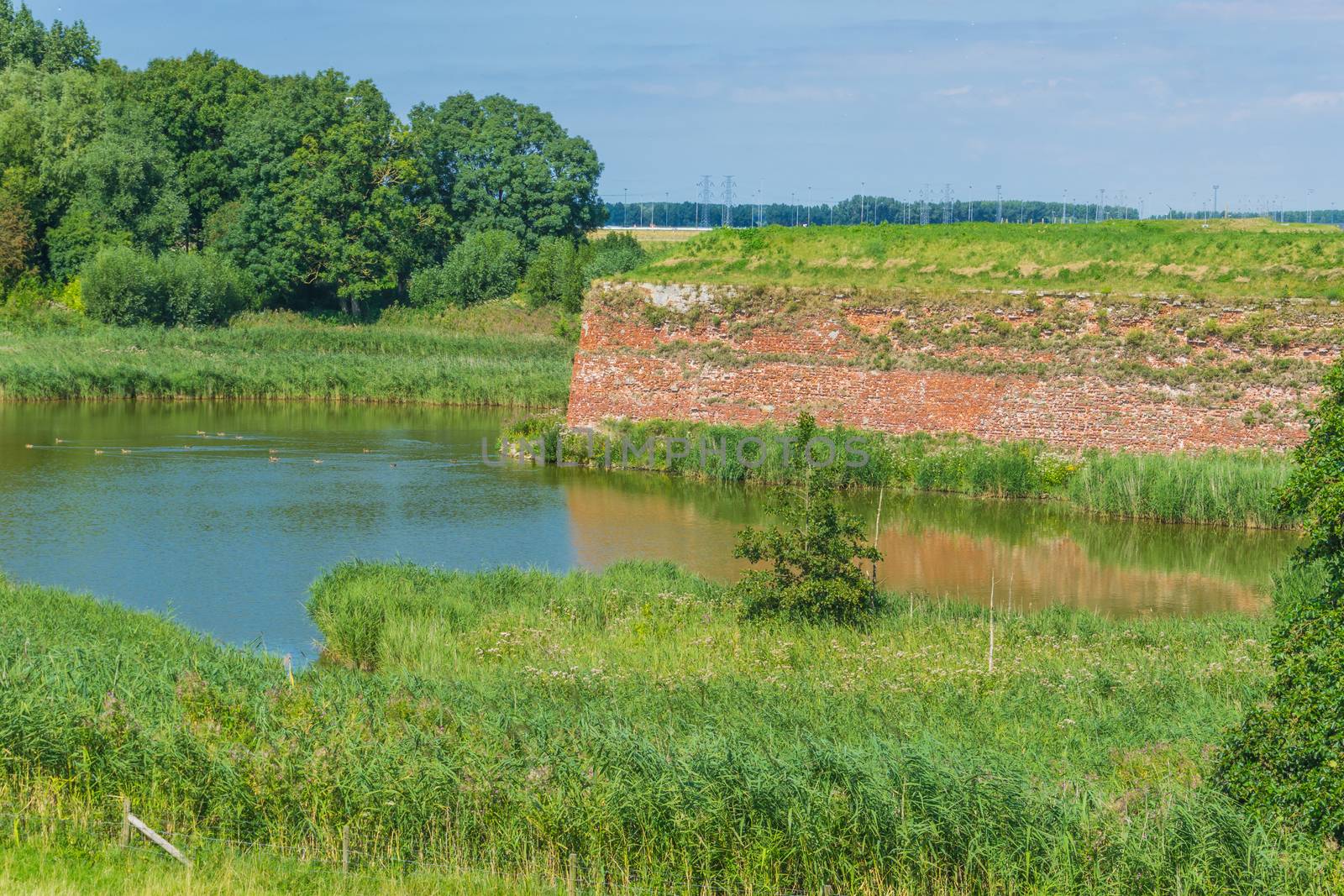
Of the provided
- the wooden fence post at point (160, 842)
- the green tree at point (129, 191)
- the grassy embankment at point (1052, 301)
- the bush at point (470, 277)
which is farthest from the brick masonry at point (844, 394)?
the green tree at point (129, 191)

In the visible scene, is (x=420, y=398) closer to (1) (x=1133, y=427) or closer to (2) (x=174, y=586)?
(1) (x=1133, y=427)

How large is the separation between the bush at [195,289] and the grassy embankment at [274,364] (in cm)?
142

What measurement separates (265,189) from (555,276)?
1175 centimetres

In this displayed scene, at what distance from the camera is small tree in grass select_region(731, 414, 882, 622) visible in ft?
47.3

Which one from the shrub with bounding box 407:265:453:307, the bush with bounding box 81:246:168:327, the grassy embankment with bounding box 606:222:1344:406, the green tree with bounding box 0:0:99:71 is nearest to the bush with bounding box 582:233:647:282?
the shrub with bounding box 407:265:453:307

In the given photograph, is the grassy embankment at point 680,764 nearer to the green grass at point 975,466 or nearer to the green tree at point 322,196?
the green grass at point 975,466

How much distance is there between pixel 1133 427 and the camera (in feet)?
87.9

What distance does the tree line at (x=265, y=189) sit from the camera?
51469 mm

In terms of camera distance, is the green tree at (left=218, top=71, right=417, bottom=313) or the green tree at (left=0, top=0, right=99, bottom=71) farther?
the green tree at (left=0, top=0, right=99, bottom=71)

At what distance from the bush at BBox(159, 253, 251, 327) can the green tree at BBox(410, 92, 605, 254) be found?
11.8m

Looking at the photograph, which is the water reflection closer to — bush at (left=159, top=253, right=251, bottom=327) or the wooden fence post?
the wooden fence post

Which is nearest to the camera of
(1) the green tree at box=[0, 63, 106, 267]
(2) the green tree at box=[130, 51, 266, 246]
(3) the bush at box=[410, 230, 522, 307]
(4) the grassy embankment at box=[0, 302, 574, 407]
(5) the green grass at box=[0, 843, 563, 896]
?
(5) the green grass at box=[0, 843, 563, 896]

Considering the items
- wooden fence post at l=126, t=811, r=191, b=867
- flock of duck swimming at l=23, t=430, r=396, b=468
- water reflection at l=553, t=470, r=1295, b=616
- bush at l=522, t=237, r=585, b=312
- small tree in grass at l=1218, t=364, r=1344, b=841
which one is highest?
bush at l=522, t=237, r=585, b=312

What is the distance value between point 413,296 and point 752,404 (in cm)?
2924
